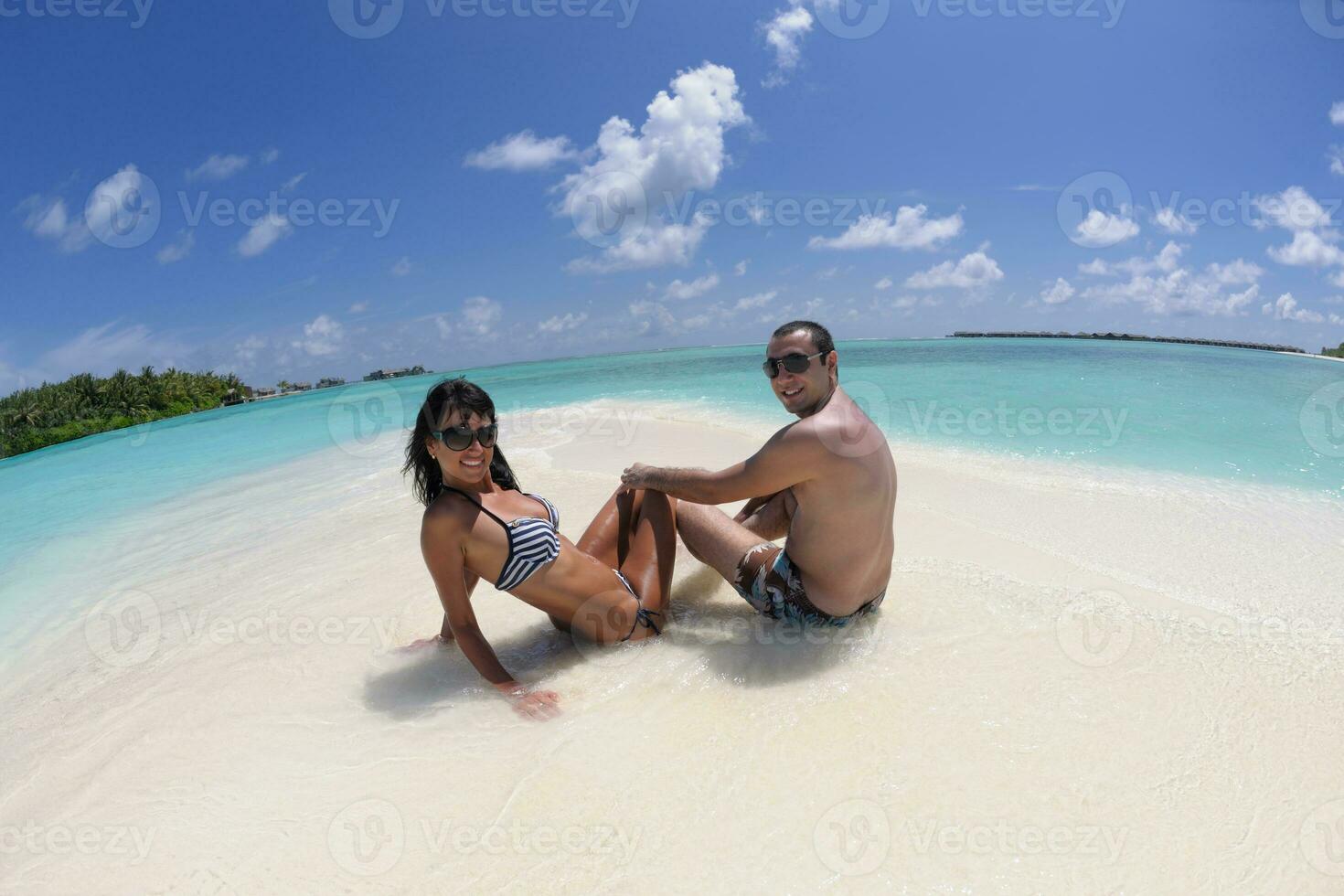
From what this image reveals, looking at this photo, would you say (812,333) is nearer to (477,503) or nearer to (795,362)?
(795,362)

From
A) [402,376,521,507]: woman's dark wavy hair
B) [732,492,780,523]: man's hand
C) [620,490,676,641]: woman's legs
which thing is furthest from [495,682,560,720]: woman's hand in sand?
[732,492,780,523]: man's hand

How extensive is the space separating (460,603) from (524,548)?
0.36 metres

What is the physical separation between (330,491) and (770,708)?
7778mm

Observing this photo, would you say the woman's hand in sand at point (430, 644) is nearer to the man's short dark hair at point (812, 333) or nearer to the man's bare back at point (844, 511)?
the man's bare back at point (844, 511)

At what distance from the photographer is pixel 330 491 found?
336 inches

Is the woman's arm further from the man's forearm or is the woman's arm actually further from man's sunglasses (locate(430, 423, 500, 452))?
the man's forearm

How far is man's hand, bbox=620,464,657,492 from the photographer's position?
344 cm

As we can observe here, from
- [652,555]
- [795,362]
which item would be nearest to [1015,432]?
[795,362]

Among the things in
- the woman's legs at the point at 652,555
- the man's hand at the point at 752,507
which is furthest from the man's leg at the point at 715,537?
the man's hand at the point at 752,507

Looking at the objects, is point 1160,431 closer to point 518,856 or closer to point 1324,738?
point 1324,738

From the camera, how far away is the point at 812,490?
9.78 feet

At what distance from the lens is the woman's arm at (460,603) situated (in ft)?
8.67

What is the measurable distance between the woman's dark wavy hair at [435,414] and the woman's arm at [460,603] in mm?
180

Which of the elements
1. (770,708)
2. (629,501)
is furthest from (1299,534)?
(629,501)
